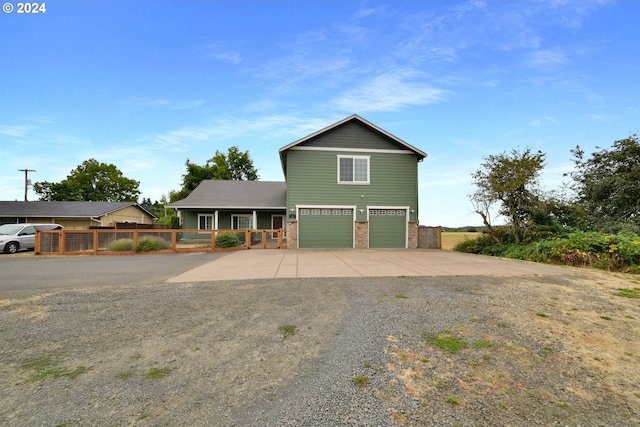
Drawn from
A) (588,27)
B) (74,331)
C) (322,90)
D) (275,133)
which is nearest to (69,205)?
(275,133)

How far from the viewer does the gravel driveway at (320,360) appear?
2023mm

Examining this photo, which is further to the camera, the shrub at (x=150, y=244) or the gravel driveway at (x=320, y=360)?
the shrub at (x=150, y=244)

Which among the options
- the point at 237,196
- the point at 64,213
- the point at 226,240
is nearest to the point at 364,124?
the point at 226,240

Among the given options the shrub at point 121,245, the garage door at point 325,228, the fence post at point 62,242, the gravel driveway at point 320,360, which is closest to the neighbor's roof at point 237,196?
the garage door at point 325,228

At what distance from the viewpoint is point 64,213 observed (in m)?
25.9

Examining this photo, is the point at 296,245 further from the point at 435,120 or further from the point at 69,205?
the point at 69,205

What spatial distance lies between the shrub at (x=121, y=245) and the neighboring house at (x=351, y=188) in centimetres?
792

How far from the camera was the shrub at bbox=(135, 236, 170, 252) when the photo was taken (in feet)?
44.9

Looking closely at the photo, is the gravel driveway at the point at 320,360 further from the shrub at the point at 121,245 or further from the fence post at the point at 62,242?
the fence post at the point at 62,242

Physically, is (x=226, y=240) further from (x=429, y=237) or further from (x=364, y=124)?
(x=429, y=237)

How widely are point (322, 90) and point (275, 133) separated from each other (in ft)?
18.9

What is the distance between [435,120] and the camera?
15.1 metres

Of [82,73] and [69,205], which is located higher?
[82,73]

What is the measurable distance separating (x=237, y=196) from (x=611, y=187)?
75.3 ft
